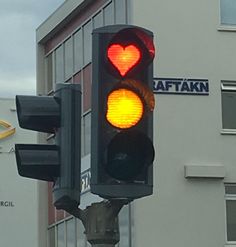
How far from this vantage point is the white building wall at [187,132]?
25.8 m

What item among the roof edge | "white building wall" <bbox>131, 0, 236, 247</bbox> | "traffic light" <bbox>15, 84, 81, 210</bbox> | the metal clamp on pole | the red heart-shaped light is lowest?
the metal clamp on pole

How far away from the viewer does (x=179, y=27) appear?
26.9 metres

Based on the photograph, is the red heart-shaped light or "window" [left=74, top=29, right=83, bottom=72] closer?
the red heart-shaped light

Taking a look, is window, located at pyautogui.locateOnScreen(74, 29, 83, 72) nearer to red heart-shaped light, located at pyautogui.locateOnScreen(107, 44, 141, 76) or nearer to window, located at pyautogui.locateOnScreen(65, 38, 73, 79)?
window, located at pyautogui.locateOnScreen(65, 38, 73, 79)

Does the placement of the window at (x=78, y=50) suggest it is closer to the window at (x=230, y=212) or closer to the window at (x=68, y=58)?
the window at (x=68, y=58)

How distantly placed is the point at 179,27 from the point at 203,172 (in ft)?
13.0

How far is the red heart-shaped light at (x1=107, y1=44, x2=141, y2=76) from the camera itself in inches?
200

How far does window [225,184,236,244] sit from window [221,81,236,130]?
1754 mm

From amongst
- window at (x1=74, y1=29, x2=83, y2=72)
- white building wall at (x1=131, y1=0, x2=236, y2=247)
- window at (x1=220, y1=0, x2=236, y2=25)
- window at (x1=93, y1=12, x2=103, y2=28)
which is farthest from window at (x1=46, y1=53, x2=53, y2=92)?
window at (x1=220, y1=0, x2=236, y2=25)

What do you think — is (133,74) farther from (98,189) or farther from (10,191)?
(10,191)

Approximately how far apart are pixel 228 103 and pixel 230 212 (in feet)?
9.82

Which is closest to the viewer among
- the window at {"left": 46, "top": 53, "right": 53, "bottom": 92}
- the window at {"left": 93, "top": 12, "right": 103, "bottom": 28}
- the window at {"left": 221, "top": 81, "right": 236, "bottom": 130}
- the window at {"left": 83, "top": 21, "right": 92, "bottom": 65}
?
the window at {"left": 221, "top": 81, "right": 236, "bottom": 130}

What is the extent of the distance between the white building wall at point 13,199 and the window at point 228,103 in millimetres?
32664

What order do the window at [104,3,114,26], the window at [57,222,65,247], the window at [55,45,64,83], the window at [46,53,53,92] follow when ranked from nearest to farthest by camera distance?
the window at [104,3,114,26]
the window at [57,222,65,247]
the window at [55,45,64,83]
the window at [46,53,53,92]
